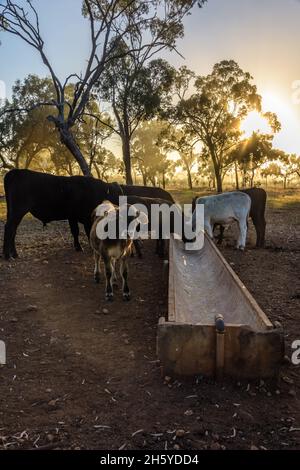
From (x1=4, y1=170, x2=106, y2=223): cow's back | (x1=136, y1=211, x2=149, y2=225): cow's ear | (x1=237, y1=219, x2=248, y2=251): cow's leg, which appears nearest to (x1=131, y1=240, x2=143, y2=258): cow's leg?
(x1=4, y1=170, x2=106, y2=223): cow's back

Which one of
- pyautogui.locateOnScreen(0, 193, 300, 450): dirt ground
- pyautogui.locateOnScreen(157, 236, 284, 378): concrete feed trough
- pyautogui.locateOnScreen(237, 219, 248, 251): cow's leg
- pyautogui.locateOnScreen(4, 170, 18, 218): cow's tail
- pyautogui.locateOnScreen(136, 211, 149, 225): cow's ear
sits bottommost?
pyautogui.locateOnScreen(0, 193, 300, 450): dirt ground

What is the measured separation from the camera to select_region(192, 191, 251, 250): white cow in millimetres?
10188

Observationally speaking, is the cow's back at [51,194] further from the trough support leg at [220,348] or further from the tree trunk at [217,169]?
the tree trunk at [217,169]

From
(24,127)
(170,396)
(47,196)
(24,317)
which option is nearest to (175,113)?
(24,127)

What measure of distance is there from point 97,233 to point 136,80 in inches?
765

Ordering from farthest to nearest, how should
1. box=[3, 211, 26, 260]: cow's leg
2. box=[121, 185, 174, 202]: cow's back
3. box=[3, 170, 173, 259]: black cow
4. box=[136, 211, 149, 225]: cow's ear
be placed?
1. box=[121, 185, 174, 202]: cow's back
2. box=[3, 170, 173, 259]: black cow
3. box=[3, 211, 26, 260]: cow's leg
4. box=[136, 211, 149, 225]: cow's ear

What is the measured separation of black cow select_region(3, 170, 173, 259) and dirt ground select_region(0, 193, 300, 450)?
2.16 m

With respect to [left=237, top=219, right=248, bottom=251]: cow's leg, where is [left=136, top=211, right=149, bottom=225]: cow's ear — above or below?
above

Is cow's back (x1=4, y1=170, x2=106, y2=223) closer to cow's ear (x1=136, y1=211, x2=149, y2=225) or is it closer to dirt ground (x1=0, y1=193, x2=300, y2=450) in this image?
dirt ground (x1=0, y1=193, x2=300, y2=450)

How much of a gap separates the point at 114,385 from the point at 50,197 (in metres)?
6.61

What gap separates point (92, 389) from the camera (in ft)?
12.7

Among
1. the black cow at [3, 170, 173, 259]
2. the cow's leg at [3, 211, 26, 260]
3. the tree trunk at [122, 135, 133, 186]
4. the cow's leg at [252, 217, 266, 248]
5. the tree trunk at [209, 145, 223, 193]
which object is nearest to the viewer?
the cow's leg at [3, 211, 26, 260]

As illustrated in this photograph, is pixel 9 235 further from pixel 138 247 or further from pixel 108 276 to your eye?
pixel 108 276

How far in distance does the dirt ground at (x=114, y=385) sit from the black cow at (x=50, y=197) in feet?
7.10
